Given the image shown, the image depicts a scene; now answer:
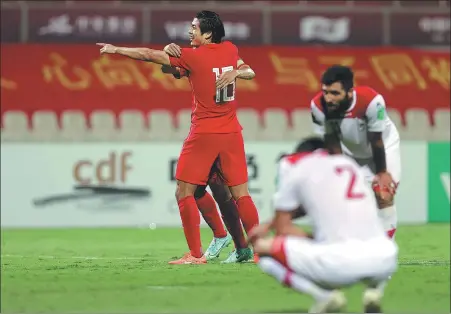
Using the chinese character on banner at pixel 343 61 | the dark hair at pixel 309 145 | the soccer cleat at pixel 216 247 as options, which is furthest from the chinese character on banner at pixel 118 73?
the dark hair at pixel 309 145

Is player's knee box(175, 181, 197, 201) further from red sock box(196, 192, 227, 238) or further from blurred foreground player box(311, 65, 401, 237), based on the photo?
blurred foreground player box(311, 65, 401, 237)

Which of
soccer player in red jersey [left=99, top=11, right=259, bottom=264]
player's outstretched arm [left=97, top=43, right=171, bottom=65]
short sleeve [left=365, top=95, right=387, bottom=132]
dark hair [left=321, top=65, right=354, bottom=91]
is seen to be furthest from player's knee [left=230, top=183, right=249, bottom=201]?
dark hair [left=321, top=65, right=354, bottom=91]

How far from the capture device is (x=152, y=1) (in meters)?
19.4

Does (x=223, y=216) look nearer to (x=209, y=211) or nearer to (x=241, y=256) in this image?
(x=209, y=211)

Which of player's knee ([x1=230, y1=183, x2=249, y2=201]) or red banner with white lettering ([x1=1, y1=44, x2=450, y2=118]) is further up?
red banner with white lettering ([x1=1, y1=44, x2=450, y2=118])

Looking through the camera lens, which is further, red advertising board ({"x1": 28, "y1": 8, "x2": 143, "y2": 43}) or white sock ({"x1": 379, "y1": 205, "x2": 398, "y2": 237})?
red advertising board ({"x1": 28, "y1": 8, "x2": 143, "y2": 43})

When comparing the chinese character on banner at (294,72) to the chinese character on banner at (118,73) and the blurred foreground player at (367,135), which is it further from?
the blurred foreground player at (367,135)

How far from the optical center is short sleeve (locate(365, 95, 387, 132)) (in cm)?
863

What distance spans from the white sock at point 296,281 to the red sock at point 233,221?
3226 mm

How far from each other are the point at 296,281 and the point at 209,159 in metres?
3.06

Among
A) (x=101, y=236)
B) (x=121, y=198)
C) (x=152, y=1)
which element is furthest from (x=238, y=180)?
(x=152, y=1)

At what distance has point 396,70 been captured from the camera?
20344mm

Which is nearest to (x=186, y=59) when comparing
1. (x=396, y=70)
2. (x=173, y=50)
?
(x=173, y=50)

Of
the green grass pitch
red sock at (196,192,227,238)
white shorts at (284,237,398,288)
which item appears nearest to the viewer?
white shorts at (284,237,398,288)
